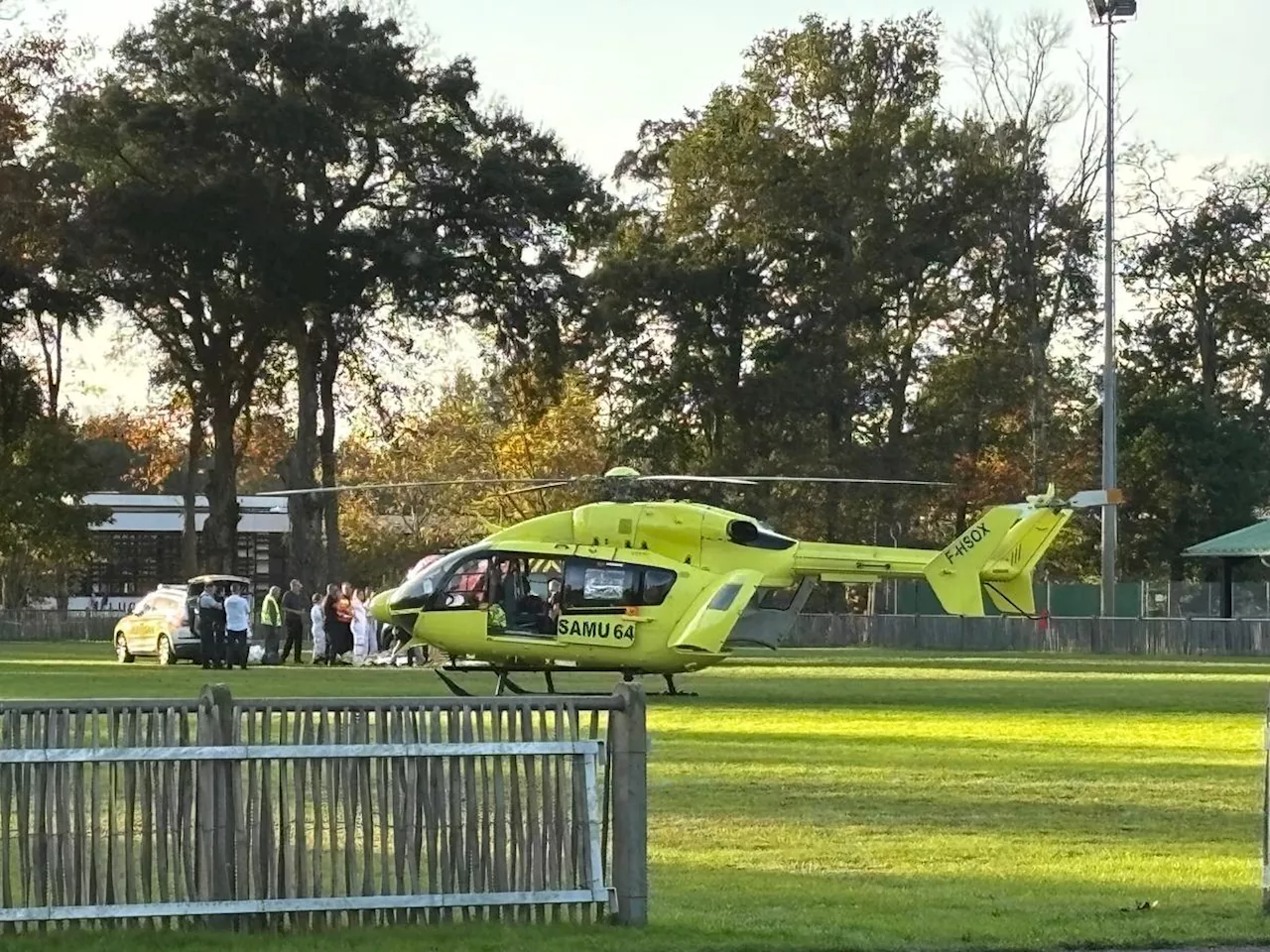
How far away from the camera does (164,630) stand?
148 feet

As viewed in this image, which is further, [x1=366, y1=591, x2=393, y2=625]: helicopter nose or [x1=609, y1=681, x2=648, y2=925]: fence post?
[x1=366, y1=591, x2=393, y2=625]: helicopter nose

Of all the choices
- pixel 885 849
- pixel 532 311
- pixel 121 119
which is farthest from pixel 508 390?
pixel 885 849

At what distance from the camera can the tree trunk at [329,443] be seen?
6247 cm

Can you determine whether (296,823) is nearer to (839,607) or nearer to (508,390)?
(508,390)

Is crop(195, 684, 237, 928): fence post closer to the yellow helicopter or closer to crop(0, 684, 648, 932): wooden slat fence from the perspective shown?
crop(0, 684, 648, 932): wooden slat fence

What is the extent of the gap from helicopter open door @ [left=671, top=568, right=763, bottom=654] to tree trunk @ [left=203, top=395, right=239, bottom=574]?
1343 inches

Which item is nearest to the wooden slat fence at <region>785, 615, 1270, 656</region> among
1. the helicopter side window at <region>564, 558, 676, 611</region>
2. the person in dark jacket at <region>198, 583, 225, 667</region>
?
the person in dark jacket at <region>198, 583, 225, 667</region>

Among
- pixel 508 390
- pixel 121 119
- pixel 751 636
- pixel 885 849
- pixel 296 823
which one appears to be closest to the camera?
pixel 296 823

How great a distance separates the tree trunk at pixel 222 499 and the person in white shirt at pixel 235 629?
2038cm

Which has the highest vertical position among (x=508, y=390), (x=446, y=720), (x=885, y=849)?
(x=508, y=390)

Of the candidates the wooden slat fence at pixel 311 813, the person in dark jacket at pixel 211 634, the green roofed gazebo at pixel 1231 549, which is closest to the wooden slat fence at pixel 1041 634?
the green roofed gazebo at pixel 1231 549

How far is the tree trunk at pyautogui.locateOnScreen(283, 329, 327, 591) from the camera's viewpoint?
62406 mm

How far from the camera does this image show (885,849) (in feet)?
44.2

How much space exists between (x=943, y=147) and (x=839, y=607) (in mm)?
16305
